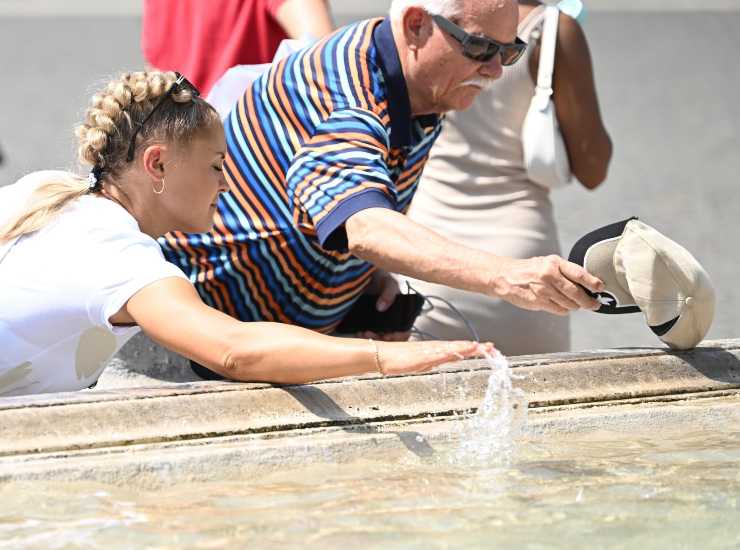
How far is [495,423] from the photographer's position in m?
2.80

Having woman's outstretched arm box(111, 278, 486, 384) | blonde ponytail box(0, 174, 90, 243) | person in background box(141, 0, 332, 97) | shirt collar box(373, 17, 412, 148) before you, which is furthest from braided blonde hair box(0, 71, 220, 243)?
person in background box(141, 0, 332, 97)

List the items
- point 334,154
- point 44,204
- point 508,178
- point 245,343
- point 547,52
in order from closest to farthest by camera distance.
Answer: point 245,343
point 44,204
point 334,154
point 547,52
point 508,178

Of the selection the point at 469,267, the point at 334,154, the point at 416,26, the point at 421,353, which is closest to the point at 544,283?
the point at 469,267

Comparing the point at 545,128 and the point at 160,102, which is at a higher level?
the point at 160,102

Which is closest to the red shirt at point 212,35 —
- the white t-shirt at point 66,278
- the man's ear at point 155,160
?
the man's ear at point 155,160

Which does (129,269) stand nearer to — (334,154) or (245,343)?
(245,343)

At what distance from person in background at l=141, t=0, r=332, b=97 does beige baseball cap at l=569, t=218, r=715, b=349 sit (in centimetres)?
116

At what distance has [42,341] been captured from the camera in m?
2.72

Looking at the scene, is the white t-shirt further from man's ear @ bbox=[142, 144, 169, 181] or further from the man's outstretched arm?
the man's outstretched arm

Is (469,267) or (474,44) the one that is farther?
(474,44)

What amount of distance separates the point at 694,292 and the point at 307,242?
866mm

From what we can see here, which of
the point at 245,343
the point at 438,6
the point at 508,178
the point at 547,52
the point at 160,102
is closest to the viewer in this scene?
the point at 245,343

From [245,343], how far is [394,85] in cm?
86

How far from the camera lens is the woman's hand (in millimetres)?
2447
